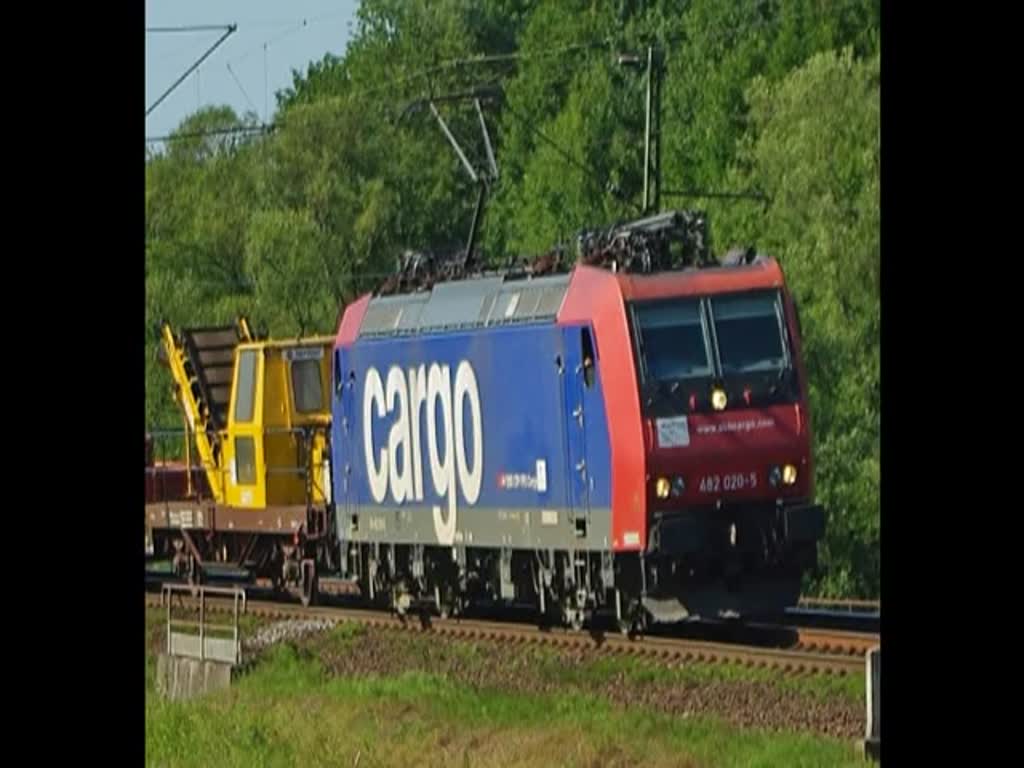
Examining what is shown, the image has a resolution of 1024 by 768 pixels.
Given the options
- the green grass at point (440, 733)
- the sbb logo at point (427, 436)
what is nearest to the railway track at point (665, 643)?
the green grass at point (440, 733)

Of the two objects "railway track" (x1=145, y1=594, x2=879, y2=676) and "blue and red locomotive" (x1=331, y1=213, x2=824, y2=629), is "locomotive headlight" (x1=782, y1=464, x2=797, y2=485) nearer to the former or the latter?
"blue and red locomotive" (x1=331, y1=213, x2=824, y2=629)

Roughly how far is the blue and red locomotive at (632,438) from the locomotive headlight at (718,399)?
0.01 metres

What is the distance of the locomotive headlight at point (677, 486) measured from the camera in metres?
13.6

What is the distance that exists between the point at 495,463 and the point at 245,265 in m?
9.50

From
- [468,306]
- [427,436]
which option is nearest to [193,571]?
[427,436]

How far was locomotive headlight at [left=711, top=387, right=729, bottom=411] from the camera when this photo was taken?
13.7 m

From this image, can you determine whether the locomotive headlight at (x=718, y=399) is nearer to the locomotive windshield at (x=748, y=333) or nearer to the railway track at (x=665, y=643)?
the locomotive windshield at (x=748, y=333)

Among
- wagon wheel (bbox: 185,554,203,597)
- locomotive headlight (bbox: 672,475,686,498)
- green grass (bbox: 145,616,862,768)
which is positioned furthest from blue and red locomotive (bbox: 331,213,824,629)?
wagon wheel (bbox: 185,554,203,597)

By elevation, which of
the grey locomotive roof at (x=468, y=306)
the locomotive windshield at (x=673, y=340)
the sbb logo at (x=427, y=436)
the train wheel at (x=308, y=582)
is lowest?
the train wheel at (x=308, y=582)

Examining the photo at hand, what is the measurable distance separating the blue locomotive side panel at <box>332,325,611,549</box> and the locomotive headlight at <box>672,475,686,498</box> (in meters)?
0.42

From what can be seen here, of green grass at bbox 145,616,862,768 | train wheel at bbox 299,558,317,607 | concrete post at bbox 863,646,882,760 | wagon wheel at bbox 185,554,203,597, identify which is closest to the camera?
concrete post at bbox 863,646,882,760

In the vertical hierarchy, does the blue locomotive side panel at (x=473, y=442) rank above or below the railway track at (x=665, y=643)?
above

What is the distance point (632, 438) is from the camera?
13.6 meters

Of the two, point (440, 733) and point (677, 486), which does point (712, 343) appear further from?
point (440, 733)
